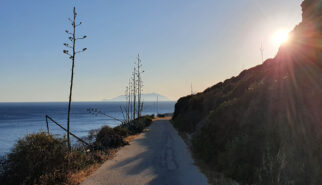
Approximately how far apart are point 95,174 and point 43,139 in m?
2.47

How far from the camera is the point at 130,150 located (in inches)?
623

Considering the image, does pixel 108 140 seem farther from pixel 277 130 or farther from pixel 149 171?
pixel 277 130

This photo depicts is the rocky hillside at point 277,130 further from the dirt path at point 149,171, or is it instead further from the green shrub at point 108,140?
the green shrub at point 108,140

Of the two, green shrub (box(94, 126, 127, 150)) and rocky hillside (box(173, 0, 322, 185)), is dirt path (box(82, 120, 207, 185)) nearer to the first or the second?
rocky hillside (box(173, 0, 322, 185))

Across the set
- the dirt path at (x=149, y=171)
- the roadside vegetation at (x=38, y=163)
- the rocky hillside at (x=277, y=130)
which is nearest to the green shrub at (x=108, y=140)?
the dirt path at (x=149, y=171)

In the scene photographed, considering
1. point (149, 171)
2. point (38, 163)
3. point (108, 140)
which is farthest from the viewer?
point (108, 140)

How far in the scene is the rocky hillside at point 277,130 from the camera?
7324 millimetres

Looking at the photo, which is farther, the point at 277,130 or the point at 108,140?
the point at 108,140

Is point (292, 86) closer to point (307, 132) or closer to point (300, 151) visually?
point (307, 132)

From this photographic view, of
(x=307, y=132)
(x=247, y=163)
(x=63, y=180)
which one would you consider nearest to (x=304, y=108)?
(x=307, y=132)

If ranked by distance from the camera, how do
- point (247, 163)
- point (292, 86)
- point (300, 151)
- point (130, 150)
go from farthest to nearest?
point (130, 150) < point (292, 86) < point (247, 163) < point (300, 151)

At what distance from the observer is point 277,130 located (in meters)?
9.07

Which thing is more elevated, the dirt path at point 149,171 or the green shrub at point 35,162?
the green shrub at point 35,162

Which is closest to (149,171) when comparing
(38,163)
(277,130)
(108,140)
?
(38,163)
